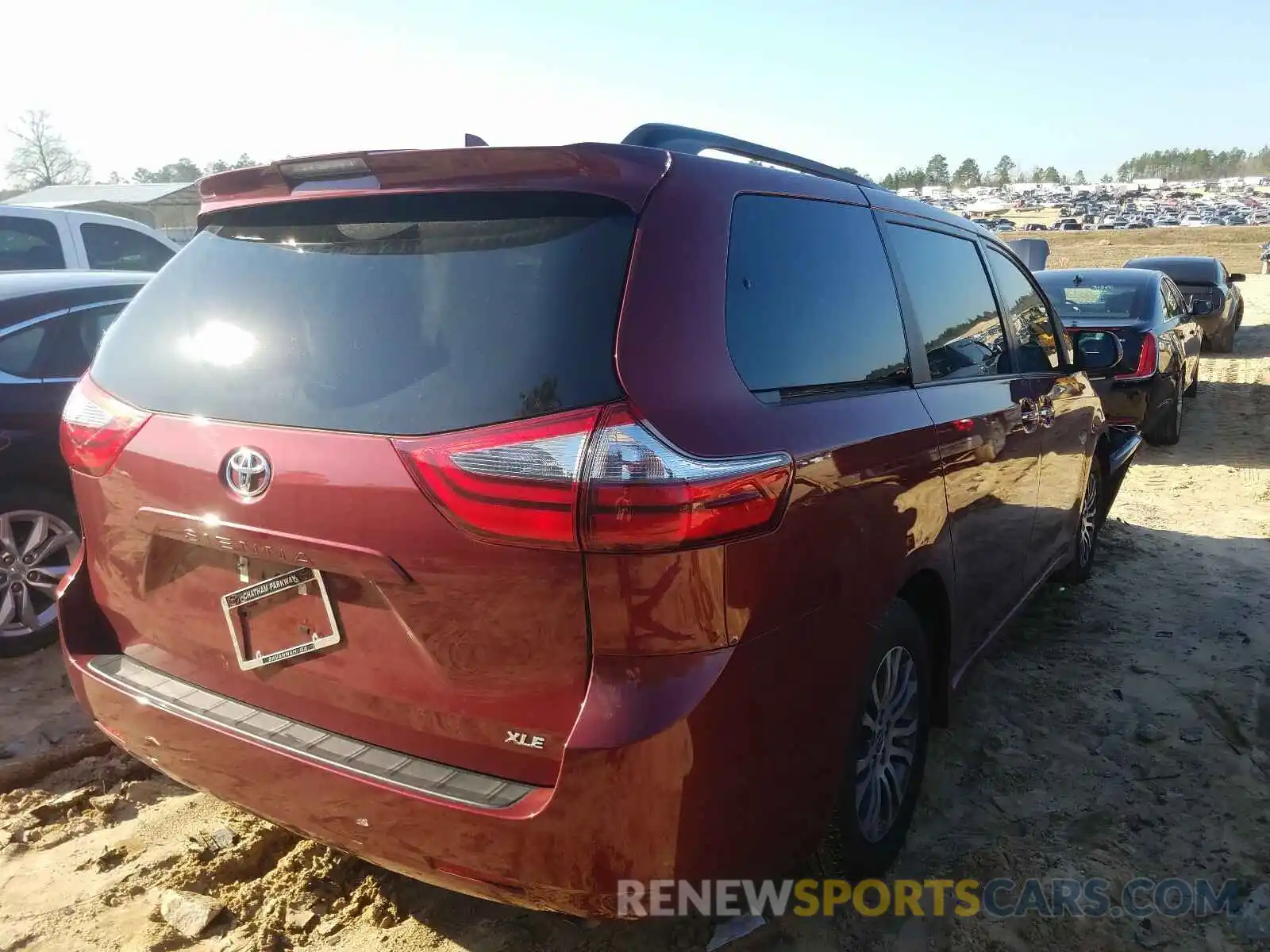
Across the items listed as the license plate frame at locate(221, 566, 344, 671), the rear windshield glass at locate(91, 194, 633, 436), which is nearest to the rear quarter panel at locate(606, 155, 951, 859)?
the rear windshield glass at locate(91, 194, 633, 436)

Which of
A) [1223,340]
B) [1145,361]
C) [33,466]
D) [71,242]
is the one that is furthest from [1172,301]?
[71,242]

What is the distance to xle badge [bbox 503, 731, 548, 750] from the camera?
1.83 m

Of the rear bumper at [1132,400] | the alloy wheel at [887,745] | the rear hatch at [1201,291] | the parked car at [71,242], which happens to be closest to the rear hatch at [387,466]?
the alloy wheel at [887,745]

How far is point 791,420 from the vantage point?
80.6 inches

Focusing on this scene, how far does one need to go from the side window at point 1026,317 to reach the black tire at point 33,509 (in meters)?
4.21

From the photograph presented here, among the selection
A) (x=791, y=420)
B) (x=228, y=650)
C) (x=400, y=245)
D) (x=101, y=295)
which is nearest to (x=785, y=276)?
(x=791, y=420)

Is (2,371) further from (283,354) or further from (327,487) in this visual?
(327,487)

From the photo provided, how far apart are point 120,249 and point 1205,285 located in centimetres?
1420

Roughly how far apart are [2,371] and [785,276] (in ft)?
12.1

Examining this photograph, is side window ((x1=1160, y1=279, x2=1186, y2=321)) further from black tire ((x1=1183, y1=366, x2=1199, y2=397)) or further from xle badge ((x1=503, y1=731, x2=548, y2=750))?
xle badge ((x1=503, y1=731, x2=548, y2=750))

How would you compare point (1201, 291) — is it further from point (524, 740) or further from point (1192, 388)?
point (524, 740)

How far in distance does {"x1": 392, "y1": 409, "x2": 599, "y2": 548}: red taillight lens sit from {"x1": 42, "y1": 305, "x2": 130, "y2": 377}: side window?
3.37 metres

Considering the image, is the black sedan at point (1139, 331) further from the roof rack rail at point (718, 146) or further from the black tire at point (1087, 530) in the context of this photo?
the roof rack rail at point (718, 146)

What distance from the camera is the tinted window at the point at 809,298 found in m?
2.11
